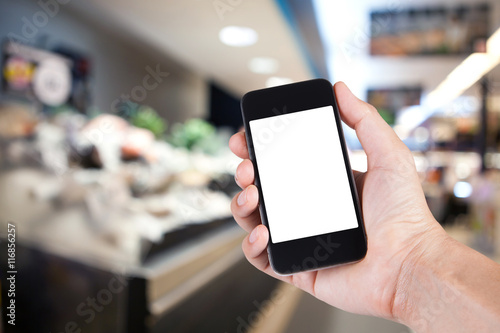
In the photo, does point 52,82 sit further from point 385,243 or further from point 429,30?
point 429,30

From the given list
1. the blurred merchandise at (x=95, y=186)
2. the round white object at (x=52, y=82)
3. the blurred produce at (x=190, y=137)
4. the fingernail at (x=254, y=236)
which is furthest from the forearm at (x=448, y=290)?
the round white object at (x=52, y=82)

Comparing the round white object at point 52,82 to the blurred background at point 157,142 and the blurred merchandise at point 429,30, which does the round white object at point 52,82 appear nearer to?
the blurred background at point 157,142

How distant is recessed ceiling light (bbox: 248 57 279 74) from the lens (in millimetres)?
2800

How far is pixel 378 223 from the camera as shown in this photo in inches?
22.5

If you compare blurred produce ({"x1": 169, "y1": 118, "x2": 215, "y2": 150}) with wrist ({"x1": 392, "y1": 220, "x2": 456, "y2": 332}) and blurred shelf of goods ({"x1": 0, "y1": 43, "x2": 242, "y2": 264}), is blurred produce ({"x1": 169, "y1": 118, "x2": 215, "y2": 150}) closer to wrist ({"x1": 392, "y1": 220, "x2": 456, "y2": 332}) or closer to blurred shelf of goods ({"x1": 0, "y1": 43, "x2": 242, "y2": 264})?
blurred shelf of goods ({"x1": 0, "y1": 43, "x2": 242, "y2": 264})

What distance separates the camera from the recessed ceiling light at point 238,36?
2139 mm

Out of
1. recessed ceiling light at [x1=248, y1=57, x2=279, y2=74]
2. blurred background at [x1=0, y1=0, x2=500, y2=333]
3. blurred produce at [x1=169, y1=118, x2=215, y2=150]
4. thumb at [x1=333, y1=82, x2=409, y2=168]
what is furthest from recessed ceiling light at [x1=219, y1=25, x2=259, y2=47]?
thumb at [x1=333, y1=82, x2=409, y2=168]

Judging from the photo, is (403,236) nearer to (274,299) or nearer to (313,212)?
(313,212)

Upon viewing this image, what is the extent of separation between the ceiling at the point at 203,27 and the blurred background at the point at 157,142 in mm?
13

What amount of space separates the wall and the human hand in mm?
1670

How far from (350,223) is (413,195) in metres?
0.11

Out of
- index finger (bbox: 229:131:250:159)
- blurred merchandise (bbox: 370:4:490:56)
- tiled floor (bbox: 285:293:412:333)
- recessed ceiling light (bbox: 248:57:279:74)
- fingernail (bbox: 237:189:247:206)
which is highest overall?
recessed ceiling light (bbox: 248:57:279:74)

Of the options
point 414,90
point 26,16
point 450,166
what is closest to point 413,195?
point 26,16

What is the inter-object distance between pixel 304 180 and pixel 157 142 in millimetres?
1491
